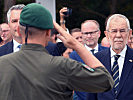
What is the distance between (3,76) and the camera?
3174 mm

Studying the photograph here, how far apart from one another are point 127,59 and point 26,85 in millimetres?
2607

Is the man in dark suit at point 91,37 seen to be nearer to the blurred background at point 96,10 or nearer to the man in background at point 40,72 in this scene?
the man in background at point 40,72

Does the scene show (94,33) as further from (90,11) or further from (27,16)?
(90,11)

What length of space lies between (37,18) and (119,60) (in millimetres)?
2529

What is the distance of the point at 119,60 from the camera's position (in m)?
5.46

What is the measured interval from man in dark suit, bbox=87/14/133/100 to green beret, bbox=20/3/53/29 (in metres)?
2.28

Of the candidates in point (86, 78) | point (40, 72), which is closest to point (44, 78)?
point (40, 72)

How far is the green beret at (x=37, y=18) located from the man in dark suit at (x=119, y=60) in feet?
7.49

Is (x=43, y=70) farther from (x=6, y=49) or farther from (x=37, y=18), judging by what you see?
(x=6, y=49)

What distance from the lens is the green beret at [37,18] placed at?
320 cm

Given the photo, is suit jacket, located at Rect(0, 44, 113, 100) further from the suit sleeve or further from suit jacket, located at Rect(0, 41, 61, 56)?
suit jacket, located at Rect(0, 41, 61, 56)

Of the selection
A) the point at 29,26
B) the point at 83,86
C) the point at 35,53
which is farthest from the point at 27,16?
the point at 83,86

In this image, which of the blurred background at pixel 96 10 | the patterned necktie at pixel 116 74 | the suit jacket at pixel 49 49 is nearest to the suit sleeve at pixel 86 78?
the suit jacket at pixel 49 49

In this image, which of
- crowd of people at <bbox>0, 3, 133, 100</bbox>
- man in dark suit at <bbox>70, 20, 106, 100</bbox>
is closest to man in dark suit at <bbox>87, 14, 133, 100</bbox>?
man in dark suit at <bbox>70, 20, 106, 100</bbox>
